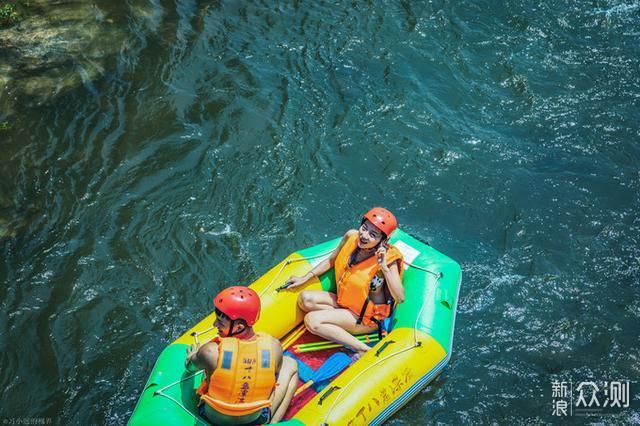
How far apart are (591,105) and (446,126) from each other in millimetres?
2260

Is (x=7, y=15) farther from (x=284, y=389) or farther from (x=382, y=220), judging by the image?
(x=284, y=389)

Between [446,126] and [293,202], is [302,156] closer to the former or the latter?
[293,202]

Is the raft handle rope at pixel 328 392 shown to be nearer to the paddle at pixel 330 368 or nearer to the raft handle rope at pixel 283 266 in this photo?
the paddle at pixel 330 368

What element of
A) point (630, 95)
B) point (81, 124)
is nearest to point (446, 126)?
point (630, 95)

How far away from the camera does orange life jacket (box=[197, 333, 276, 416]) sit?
506 cm

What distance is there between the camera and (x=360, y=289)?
6398 mm

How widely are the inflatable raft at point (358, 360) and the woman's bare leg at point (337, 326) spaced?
0.20 metres

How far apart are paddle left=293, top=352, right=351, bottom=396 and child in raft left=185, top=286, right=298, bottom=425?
35.0 inches

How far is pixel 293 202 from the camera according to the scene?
27.6 feet

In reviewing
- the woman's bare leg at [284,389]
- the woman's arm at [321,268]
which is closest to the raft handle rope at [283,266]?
the woman's arm at [321,268]

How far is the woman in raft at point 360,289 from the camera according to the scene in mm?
6277

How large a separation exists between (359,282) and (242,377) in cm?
170

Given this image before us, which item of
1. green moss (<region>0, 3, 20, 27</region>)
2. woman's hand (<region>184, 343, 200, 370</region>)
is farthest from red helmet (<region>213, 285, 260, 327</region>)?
green moss (<region>0, 3, 20, 27</region>)

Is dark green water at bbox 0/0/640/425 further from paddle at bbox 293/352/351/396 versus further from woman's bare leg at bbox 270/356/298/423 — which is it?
woman's bare leg at bbox 270/356/298/423
